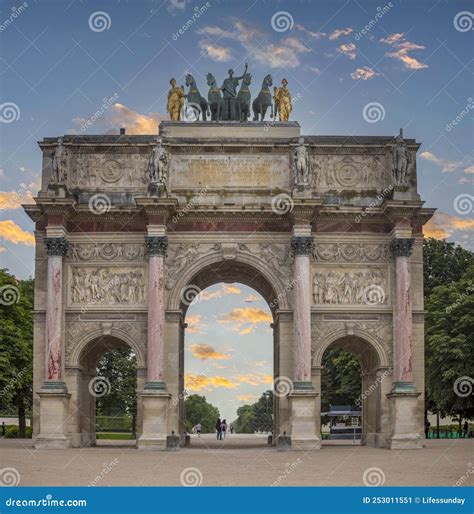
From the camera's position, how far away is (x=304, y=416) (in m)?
36.7

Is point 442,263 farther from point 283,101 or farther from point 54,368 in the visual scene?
point 54,368

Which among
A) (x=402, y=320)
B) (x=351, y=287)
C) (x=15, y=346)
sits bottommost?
(x=15, y=346)

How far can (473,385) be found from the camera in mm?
48562

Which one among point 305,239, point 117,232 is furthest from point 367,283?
point 117,232

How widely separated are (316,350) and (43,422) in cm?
1015

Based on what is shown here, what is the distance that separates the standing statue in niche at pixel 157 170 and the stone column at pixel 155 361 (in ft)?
5.64

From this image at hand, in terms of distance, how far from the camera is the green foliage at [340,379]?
2395 inches

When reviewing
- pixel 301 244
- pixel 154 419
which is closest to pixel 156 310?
pixel 154 419

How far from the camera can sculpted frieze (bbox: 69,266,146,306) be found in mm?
38625

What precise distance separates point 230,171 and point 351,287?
20.6ft

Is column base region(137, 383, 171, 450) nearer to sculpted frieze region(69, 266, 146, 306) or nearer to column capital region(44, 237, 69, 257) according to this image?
sculpted frieze region(69, 266, 146, 306)

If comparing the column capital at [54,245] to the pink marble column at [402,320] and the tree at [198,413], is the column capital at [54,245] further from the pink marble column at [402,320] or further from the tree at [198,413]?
the tree at [198,413]

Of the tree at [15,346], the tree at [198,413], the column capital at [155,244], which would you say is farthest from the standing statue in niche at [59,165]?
the tree at [198,413]

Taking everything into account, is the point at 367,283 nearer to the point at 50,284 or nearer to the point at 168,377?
the point at 168,377
